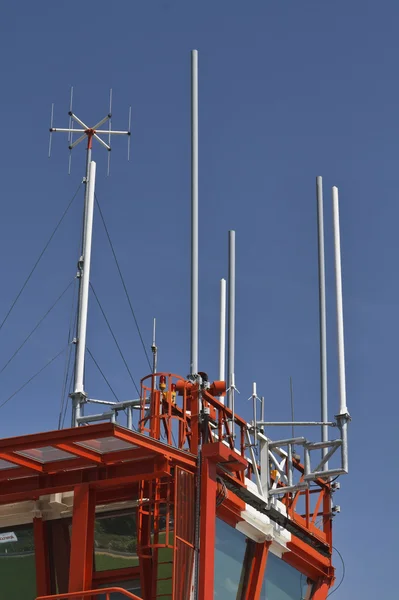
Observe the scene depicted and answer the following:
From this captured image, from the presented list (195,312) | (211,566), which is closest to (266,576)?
(211,566)

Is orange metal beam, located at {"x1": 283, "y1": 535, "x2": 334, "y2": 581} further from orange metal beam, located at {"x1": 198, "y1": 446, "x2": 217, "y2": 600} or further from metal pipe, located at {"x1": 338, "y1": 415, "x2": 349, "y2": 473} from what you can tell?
orange metal beam, located at {"x1": 198, "y1": 446, "x2": 217, "y2": 600}

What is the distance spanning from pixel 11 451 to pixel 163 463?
11.8 feet

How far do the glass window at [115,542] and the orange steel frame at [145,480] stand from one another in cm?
25

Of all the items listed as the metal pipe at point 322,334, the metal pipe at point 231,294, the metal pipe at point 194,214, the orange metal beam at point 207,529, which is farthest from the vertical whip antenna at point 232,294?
the orange metal beam at point 207,529

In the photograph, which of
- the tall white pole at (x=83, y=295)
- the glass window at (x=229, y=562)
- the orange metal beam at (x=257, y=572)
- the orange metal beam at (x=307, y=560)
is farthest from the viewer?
the orange metal beam at (x=307, y=560)

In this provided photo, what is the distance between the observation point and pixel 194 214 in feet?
106

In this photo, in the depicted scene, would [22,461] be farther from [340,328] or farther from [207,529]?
[340,328]

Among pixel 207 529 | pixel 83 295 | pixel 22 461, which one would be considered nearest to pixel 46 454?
pixel 22 461

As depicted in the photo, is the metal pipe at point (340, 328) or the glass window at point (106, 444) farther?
the metal pipe at point (340, 328)

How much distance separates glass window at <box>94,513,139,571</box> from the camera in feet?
95.9

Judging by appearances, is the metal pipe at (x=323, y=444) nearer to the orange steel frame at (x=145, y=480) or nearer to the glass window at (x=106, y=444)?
the orange steel frame at (x=145, y=480)

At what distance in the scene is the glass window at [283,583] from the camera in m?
32.9

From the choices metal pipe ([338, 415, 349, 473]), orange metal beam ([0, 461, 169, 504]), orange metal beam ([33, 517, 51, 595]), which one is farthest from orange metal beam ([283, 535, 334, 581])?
orange metal beam ([33, 517, 51, 595])

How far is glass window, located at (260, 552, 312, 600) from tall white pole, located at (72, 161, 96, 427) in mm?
6962
